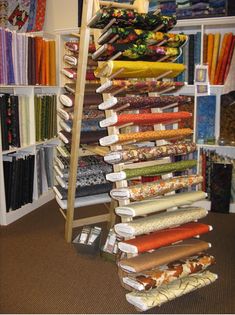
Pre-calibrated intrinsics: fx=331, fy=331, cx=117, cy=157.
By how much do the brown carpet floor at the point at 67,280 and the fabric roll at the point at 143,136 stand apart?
2.81 ft

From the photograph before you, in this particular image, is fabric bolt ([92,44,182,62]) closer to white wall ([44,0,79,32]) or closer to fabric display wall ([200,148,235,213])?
fabric display wall ([200,148,235,213])

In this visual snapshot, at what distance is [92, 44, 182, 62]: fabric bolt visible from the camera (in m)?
1.72

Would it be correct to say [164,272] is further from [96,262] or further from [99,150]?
[99,150]

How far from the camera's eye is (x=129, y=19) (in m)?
1.69

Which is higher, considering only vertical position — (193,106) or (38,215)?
(193,106)

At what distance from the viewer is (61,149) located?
2.50m

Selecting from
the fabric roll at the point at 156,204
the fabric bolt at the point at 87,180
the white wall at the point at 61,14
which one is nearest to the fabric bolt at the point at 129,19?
the fabric roll at the point at 156,204

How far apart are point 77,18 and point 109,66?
2.29 m

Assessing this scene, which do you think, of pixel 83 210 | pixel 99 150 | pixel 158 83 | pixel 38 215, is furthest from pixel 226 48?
pixel 38 215

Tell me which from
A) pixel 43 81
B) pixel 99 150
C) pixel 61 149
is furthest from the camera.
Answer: pixel 43 81

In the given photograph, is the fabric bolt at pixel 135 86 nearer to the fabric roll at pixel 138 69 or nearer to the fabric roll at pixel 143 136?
the fabric roll at pixel 138 69

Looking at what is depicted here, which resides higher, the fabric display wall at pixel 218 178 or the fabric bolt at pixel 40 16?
the fabric bolt at pixel 40 16

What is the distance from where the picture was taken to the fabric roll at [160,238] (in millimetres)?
1634

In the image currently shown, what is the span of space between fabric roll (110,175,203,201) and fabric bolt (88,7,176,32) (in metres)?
0.85
